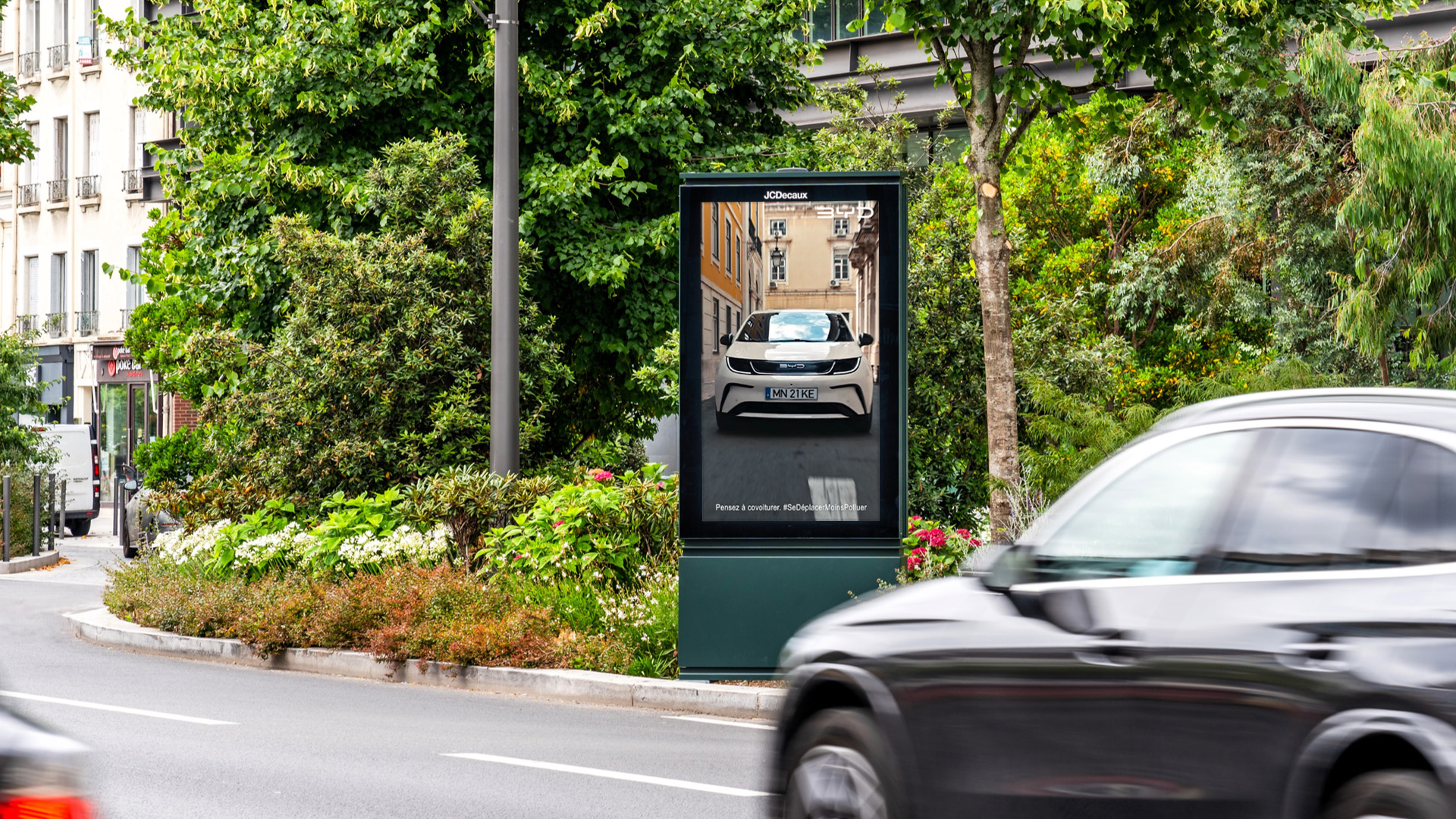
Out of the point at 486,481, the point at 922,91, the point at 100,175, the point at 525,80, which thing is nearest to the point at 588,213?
the point at 525,80

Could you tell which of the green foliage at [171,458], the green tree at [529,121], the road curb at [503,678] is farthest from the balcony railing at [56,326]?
the road curb at [503,678]

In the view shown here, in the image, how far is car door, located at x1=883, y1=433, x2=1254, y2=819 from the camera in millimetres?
3955

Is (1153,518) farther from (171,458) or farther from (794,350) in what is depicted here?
(171,458)

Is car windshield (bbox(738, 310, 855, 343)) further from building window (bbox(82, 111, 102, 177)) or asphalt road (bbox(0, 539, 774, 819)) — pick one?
building window (bbox(82, 111, 102, 177))

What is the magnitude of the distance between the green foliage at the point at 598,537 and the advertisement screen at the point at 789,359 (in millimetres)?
2466

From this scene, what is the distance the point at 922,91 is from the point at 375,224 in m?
14.1

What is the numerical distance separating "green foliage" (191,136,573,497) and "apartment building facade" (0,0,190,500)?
33184 mm

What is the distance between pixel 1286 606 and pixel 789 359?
21.6ft

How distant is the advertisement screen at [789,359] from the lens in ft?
33.0

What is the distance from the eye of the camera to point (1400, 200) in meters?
15.7

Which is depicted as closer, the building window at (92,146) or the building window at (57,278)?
the building window at (92,146)

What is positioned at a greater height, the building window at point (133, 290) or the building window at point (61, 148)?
the building window at point (61, 148)

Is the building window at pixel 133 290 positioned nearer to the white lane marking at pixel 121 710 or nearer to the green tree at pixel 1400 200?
the green tree at pixel 1400 200

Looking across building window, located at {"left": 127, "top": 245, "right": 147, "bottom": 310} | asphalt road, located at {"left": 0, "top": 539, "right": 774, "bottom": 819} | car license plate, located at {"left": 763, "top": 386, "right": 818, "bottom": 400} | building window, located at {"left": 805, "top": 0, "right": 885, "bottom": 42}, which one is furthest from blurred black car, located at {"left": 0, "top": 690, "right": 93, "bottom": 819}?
building window, located at {"left": 127, "top": 245, "right": 147, "bottom": 310}
